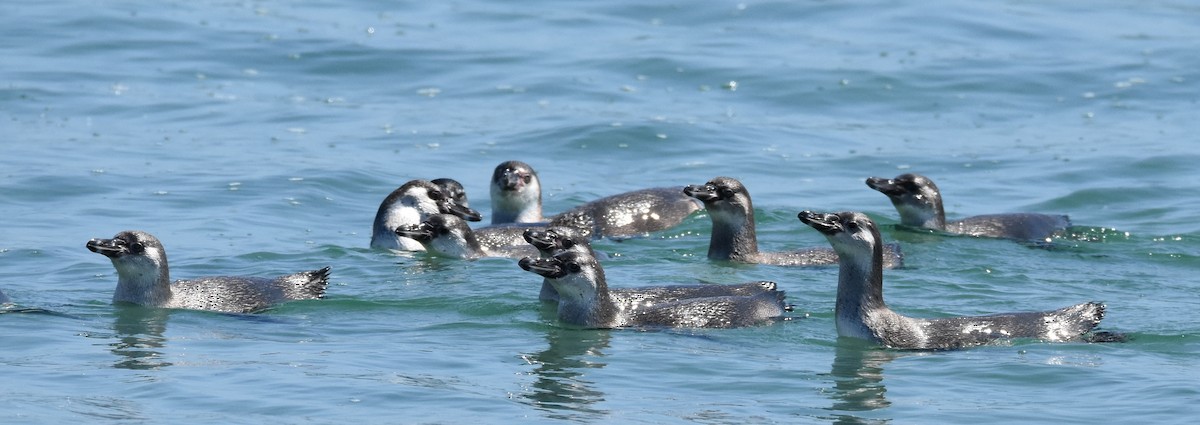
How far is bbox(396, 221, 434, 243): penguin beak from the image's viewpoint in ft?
57.9

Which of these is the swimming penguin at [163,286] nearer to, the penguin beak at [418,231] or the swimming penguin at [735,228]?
the penguin beak at [418,231]

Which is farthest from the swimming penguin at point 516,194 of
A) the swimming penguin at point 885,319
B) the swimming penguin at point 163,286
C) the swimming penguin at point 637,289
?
the swimming penguin at point 885,319

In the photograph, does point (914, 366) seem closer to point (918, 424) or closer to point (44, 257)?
point (918, 424)

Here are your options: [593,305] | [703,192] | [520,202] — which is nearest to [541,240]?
[593,305]

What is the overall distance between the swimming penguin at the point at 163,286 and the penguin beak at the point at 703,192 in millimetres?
3979

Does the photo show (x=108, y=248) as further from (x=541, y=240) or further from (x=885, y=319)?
(x=885, y=319)

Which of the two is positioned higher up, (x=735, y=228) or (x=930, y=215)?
(x=930, y=215)

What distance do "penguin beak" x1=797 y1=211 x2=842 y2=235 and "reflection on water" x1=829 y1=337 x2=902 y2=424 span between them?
2.68 feet

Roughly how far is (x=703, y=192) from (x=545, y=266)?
3801 millimetres

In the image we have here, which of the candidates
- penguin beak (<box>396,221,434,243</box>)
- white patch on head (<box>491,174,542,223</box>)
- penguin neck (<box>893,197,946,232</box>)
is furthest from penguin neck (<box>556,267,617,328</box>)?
penguin neck (<box>893,197,946,232</box>)

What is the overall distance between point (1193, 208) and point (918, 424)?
10587 mm

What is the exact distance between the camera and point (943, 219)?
19328 mm

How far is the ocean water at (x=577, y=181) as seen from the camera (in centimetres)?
1215

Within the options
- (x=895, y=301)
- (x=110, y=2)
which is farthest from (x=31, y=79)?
(x=895, y=301)
